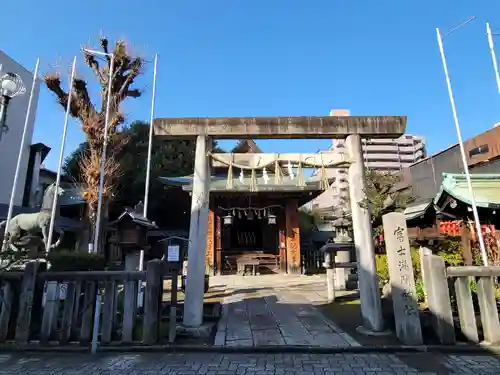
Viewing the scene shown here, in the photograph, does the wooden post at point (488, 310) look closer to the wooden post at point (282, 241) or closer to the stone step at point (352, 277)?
the stone step at point (352, 277)

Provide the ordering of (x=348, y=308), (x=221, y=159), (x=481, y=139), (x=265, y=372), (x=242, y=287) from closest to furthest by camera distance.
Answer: (x=265, y=372) < (x=221, y=159) < (x=348, y=308) < (x=242, y=287) < (x=481, y=139)

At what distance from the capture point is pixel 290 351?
4891 millimetres

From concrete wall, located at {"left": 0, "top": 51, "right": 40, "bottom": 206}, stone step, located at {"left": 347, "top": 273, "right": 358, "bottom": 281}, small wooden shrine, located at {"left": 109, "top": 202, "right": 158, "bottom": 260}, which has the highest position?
concrete wall, located at {"left": 0, "top": 51, "right": 40, "bottom": 206}

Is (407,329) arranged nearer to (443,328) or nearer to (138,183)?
(443,328)

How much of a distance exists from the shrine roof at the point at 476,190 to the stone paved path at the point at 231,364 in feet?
20.5

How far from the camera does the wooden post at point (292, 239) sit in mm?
17312

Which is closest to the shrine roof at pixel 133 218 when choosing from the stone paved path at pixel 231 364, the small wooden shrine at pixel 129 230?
the small wooden shrine at pixel 129 230

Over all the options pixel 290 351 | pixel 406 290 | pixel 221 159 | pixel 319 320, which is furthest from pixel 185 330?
pixel 406 290

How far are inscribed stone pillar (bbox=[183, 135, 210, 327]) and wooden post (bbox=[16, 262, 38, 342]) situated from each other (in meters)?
2.57

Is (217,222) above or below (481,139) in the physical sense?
below

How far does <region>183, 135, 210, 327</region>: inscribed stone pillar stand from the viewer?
5878 mm

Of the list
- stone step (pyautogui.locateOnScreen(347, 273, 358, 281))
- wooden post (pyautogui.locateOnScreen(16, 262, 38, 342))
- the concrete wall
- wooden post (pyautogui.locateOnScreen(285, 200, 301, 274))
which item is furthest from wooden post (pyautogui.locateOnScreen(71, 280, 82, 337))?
the concrete wall

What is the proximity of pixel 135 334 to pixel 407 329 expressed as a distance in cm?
459

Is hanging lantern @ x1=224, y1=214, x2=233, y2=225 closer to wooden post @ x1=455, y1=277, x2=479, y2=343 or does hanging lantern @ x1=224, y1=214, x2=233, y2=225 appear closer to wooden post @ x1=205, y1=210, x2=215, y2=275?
wooden post @ x1=205, y1=210, x2=215, y2=275
